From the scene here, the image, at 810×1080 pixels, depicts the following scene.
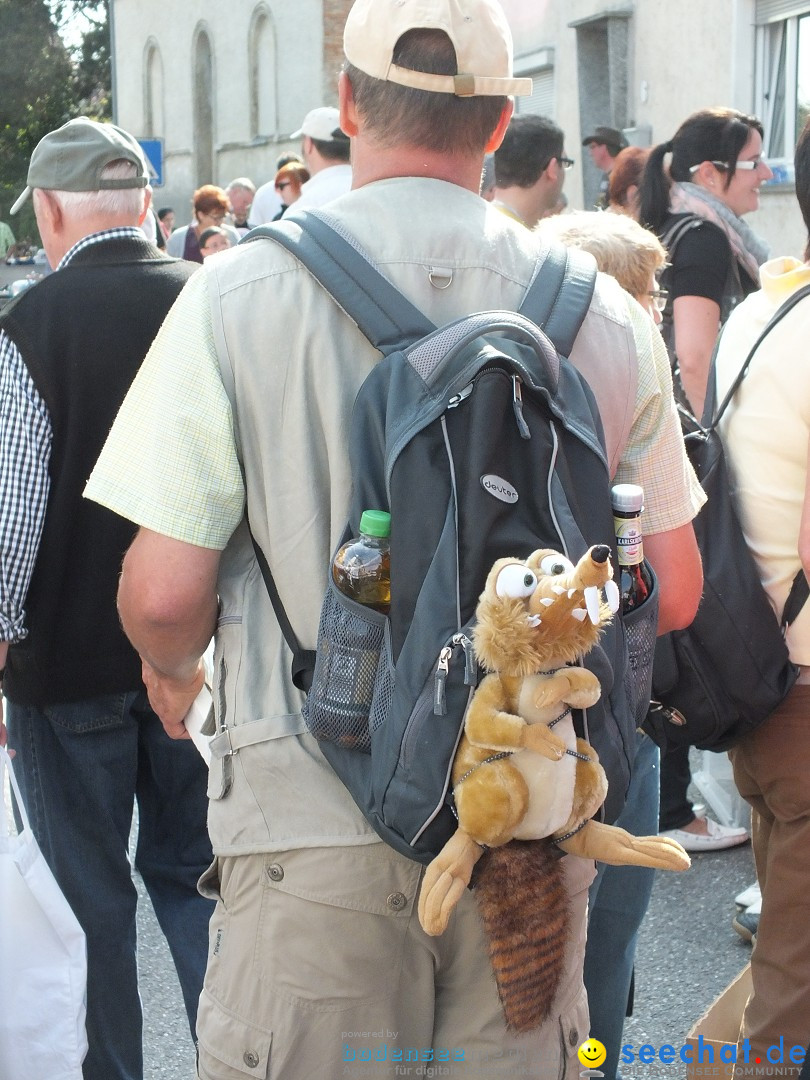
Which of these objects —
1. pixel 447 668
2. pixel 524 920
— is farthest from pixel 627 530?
pixel 524 920

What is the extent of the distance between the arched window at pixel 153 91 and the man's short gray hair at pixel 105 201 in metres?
34.0

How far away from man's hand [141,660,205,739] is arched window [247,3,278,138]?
90.5 feet

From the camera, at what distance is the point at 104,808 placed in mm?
2805

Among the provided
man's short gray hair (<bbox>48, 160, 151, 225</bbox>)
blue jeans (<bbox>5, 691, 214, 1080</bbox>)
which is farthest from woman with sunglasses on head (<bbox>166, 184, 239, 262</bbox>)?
blue jeans (<bbox>5, 691, 214, 1080</bbox>)

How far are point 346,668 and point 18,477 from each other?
46.3 inches

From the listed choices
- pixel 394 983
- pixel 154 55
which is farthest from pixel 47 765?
pixel 154 55

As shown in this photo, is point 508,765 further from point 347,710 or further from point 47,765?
point 47,765

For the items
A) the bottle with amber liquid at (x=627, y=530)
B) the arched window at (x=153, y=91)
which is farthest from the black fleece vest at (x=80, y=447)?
the arched window at (x=153, y=91)

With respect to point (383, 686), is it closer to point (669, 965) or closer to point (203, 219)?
point (669, 965)

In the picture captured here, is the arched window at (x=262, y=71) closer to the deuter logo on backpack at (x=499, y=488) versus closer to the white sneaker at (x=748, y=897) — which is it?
the white sneaker at (x=748, y=897)

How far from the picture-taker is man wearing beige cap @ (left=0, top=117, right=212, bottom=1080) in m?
2.59

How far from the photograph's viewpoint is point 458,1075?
1.81 meters

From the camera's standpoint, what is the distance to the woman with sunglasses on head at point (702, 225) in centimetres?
464

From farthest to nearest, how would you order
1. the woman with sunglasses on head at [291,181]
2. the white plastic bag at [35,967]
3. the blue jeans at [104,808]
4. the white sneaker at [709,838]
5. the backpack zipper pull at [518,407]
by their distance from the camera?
the woman with sunglasses on head at [291,181]
the white sneaker at [709,838]
the blue jeans at [104,808]
the white plastic bag at [35,967]
the backpack zipper pull at [518,407]
